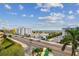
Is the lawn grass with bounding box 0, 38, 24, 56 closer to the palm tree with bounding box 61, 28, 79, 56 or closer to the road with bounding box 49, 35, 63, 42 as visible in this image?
the road with bounding box 49, 35, 63, 42

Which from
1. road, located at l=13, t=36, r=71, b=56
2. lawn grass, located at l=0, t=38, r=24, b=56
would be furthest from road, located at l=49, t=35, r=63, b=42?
lawn grass, located at l=0, t=38, r=24, b=56

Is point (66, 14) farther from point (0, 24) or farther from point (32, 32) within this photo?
point (0, 24)

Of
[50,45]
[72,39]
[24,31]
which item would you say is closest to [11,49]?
[24,31]

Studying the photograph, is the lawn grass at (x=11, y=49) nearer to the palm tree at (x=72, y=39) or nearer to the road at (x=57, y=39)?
the road at (x=57, y=39)

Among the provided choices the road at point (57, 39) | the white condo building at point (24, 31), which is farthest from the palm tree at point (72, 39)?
the white condo building at point (24, 31)

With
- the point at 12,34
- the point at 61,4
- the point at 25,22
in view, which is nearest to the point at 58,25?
the point at 61,4

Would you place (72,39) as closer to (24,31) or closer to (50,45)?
(50,45)
